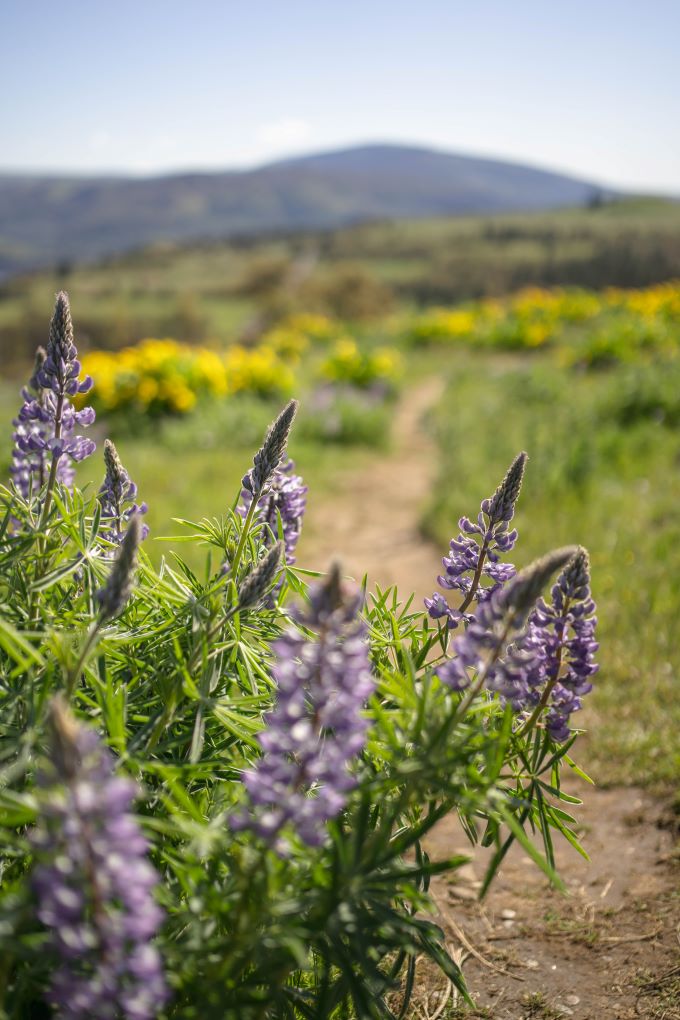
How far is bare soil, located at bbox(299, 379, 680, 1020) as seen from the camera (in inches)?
91.5

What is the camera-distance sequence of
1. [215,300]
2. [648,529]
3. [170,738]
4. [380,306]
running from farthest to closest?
[215,300] < [380,306] < [648,529] < [170,738]

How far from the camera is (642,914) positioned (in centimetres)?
277

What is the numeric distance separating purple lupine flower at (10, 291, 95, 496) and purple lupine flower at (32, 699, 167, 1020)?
43.5 inches

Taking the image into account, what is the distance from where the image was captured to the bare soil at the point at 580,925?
2324 mm

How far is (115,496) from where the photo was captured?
7.18 ft

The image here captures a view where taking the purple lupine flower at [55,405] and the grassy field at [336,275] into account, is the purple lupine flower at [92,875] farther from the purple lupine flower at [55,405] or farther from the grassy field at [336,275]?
the grassy field at [336,275]

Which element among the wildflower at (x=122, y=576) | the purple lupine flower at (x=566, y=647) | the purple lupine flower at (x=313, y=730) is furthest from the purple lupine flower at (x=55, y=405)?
the purple lupine flower at (x=566, y=647)

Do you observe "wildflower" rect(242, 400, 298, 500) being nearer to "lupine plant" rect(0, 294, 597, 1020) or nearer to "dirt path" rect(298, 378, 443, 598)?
"lupine plant" rect(0, 294, 597, 1020)

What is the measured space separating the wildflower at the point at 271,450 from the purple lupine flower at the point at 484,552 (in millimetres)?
546

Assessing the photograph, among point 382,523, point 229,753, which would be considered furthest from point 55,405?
point 382,523

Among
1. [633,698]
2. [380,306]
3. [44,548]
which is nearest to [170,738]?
[44,548]

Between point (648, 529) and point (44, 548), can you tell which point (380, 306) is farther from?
point (44, 548)

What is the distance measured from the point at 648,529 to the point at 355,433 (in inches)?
205

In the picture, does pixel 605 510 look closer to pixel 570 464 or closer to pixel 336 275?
pixel 570 464
